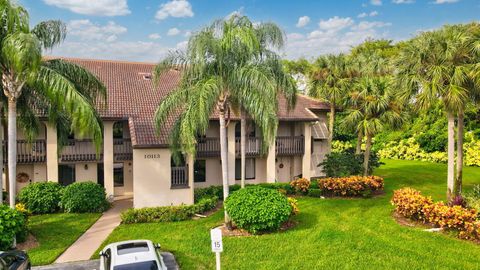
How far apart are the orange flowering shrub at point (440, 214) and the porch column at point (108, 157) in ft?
51.1

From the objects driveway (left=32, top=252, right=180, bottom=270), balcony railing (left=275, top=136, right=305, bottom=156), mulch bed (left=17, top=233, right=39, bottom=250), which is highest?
balcony railing (left=275, top=136, right=305, bottom=156)

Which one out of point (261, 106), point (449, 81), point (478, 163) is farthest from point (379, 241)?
point (478, 163)

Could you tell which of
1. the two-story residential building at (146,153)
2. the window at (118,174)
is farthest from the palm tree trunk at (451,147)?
the window at (118,174)

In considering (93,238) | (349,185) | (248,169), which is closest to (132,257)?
(93,238)

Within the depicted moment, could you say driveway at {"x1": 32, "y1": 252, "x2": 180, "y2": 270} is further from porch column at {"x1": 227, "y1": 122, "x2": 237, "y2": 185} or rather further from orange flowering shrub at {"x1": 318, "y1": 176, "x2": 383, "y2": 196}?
orange flowering shrub at {"x1": 318, "y1": 176, "x2": 383, "y2": 196}

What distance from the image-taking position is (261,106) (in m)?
13.9

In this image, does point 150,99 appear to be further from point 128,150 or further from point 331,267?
point 331,267

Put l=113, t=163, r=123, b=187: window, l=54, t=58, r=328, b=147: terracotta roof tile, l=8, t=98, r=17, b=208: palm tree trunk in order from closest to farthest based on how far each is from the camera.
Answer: l=8, t=98, r=17, b=208: palm tree trunk → l=54, t=58, r=328, b=147: terracotta roof tile → l=113, t=163, r=123, b=187: window

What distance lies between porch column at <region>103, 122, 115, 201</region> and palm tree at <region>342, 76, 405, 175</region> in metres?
→ 14.5

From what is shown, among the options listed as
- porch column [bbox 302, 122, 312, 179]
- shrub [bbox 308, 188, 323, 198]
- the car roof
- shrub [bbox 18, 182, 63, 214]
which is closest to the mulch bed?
shrub [bbox 18, 182, 63, 214]

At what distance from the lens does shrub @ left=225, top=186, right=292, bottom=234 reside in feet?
47.6

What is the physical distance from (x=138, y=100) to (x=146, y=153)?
513cm

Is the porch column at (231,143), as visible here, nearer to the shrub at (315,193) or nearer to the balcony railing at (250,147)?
the balcony railing at (250,147)

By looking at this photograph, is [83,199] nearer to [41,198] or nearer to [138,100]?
[41,198]
